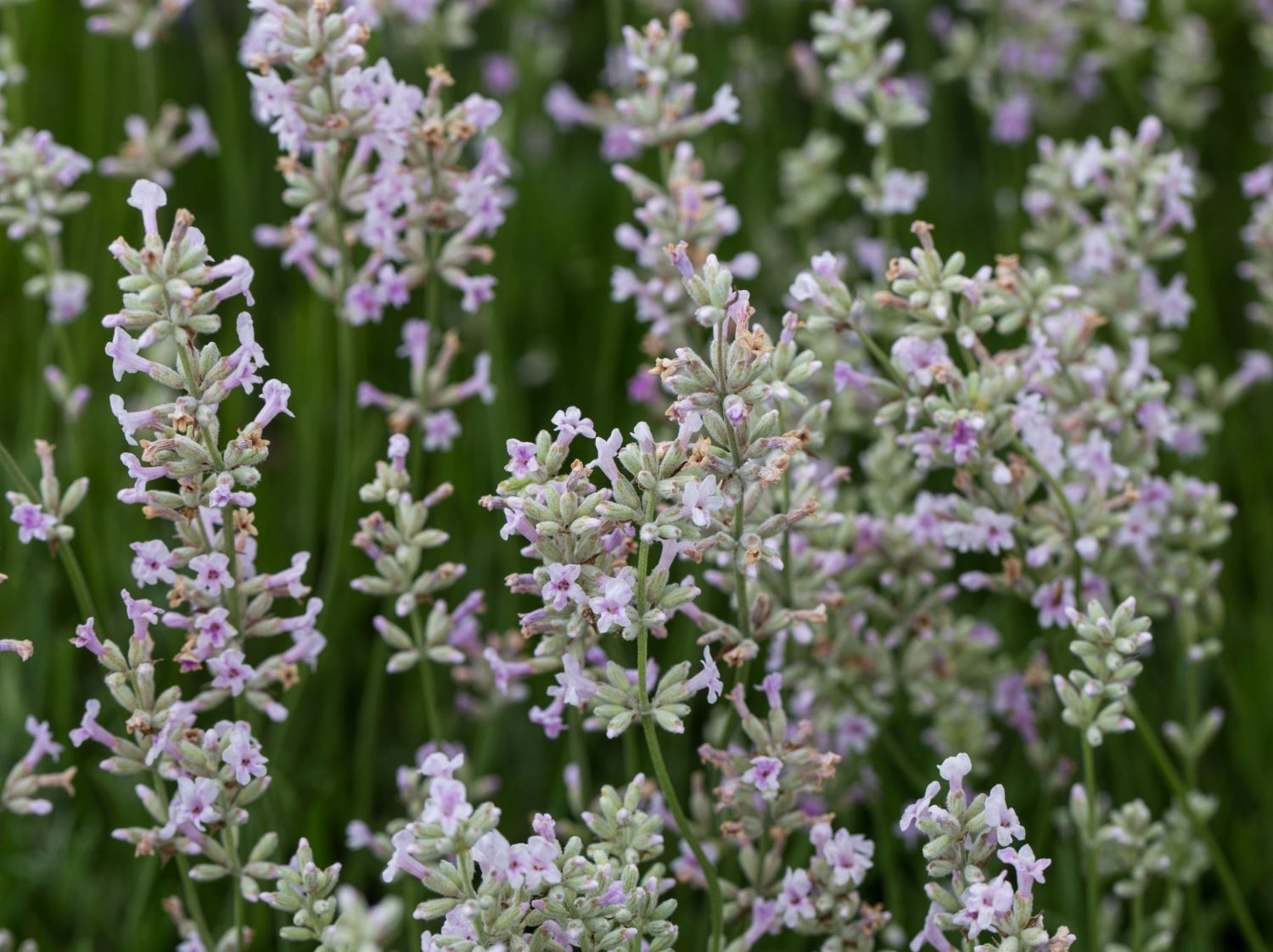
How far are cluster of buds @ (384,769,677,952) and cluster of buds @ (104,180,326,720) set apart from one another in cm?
39

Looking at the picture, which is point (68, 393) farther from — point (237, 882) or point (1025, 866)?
point (1025, 866)

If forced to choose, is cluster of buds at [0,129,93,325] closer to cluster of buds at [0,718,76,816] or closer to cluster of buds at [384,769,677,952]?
cluster of buds at [0,718,76,816]

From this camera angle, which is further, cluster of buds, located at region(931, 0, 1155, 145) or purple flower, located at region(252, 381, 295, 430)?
cluster of buds, located at region(931, 0, 1155, 145)

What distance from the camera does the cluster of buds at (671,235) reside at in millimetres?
2260

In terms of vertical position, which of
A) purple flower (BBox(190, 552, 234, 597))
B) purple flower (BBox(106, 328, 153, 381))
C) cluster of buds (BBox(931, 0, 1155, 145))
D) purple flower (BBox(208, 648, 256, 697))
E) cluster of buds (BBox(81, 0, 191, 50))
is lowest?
purple flower (BBox(208, 648, 256, 697))

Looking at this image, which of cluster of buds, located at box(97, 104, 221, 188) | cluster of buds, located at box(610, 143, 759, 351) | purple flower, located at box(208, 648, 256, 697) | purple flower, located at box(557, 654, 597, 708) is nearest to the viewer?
purple flower, located at box(557, 654, 597, 708)

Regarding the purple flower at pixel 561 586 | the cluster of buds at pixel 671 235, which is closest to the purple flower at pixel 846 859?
the purple flower at pixel 561 586

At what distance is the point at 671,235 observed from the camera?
7.38 feet

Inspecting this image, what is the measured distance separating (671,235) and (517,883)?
42.8 inches

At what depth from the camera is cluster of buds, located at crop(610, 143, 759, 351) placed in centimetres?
226

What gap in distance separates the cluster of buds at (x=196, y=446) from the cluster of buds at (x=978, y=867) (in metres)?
0.76

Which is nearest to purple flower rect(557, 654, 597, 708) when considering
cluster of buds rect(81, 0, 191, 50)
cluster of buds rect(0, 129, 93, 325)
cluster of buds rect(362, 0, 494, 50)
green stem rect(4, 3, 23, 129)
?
cluster of buds rect(0, 129, 93, 325)

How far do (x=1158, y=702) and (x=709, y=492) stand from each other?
1.70 meters

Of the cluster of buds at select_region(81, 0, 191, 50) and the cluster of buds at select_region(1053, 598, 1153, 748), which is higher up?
the cluster of buds at select_region(81, 0, 191, 50)
